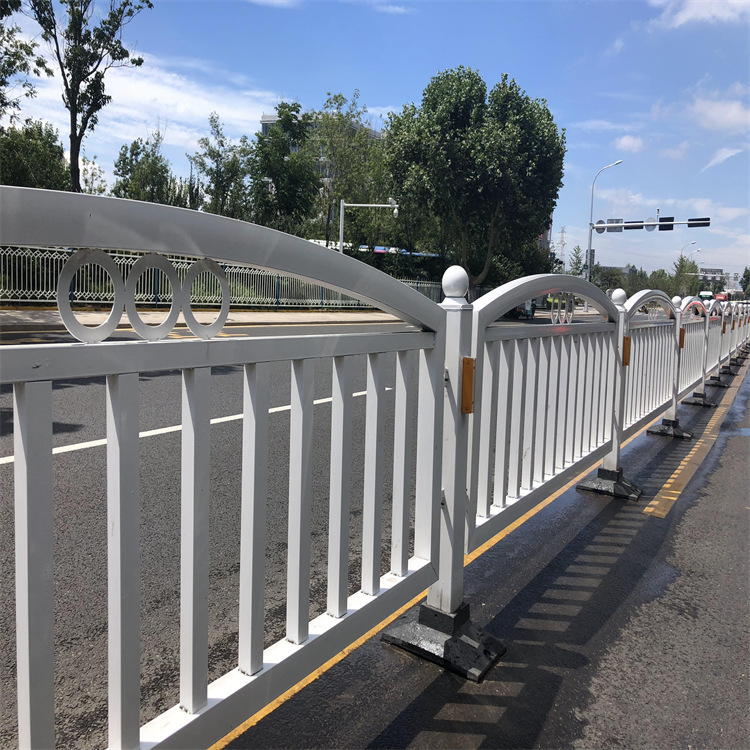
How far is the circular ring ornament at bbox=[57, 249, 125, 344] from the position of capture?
1.16 m

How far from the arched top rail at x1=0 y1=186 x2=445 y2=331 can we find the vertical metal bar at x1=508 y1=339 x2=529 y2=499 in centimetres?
134

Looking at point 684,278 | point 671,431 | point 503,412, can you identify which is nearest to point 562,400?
point 503,412

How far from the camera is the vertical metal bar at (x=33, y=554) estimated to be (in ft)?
3.82

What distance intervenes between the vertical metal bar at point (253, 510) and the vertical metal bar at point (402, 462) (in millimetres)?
698

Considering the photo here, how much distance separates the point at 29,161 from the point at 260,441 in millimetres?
29343

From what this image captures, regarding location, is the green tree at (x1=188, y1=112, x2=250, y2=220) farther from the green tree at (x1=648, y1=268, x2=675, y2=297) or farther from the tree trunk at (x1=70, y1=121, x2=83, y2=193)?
the green tree at (x1=648, y1=268, x2=675, y2=297)

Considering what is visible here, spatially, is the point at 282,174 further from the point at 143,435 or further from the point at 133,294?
the point at 133,294

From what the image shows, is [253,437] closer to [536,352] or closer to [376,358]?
[376,358]

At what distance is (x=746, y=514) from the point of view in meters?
4.66

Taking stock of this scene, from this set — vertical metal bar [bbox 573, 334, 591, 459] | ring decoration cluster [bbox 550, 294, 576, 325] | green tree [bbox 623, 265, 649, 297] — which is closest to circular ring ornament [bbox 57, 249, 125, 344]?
ring decoration cluster [bbox 550, 294, 576, 325]

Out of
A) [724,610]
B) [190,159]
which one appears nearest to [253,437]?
[724,610]

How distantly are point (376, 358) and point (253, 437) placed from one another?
1.86 feet

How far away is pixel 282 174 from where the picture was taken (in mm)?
31750

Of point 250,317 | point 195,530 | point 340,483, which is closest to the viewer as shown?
point 195,530
